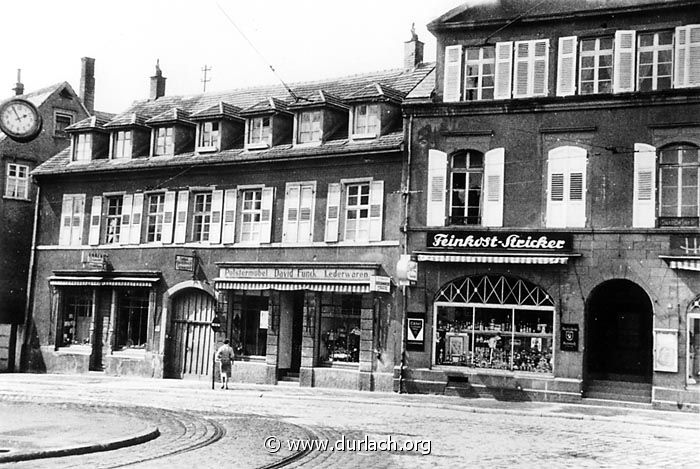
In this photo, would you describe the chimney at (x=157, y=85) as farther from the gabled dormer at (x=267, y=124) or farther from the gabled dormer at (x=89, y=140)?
the gabled dormer at (x=267, y=124)

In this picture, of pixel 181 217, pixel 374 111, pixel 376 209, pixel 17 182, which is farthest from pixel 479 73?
pixel 17 182

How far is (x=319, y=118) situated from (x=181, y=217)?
6.47m

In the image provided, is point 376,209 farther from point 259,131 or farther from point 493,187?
point 259,131

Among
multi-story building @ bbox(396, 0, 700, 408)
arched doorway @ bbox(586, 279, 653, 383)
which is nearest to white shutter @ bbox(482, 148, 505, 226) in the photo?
multi-story building @ bbox(396, 0, 700, 408)

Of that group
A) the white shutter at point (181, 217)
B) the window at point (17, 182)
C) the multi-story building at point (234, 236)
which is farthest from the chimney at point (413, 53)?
the window at point (17, 182)

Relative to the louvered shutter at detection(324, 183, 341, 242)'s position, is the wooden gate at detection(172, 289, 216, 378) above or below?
below

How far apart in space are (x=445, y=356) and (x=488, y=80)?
8.22m

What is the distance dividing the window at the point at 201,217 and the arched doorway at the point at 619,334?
544 inches

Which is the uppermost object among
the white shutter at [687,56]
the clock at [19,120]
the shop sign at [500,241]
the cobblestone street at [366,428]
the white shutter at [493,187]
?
the white shutter at [687,56]

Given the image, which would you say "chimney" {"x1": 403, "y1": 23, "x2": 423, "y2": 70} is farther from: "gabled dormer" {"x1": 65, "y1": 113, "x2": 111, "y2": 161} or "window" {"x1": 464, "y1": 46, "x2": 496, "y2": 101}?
"gabled dormer" {"x1": 65, "y1": 113, "x2": 111, "y2": 161}

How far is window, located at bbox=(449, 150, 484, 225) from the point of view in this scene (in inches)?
1016

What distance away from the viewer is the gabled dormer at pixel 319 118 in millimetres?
29516

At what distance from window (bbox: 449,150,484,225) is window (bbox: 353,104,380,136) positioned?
3.39 m

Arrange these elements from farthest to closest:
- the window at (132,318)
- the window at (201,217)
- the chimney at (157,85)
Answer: the chimney at (157,85) < the window at (132,318) < the window at (201,217)
